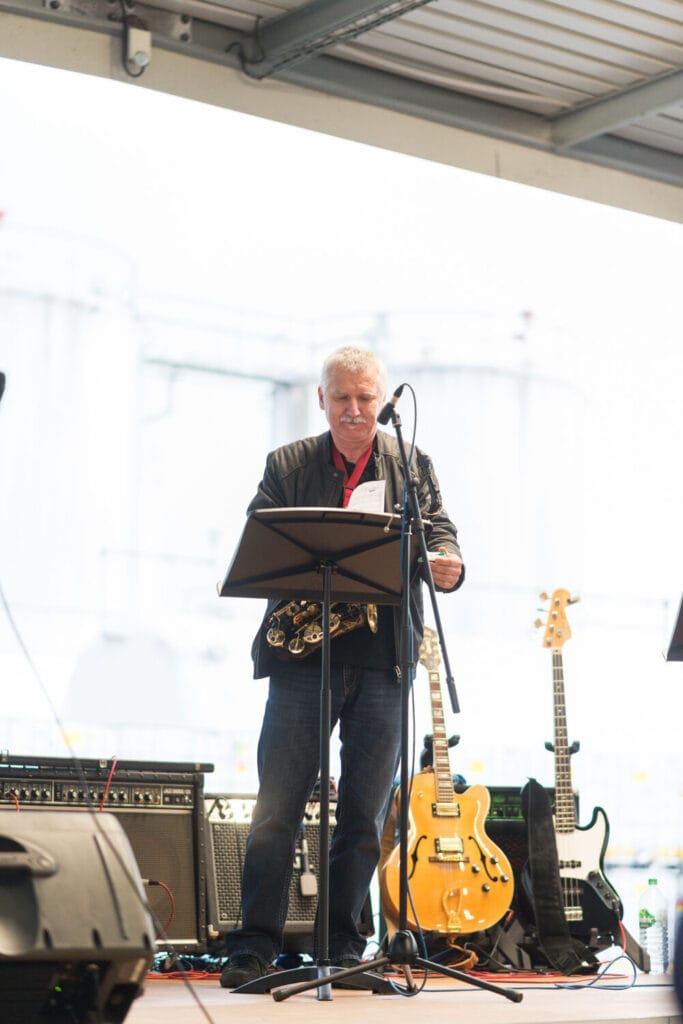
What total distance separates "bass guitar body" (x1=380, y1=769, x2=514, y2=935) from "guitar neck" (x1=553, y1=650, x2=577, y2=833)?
1.26 ft

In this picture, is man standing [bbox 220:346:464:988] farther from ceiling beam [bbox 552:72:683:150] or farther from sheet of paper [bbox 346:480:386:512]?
ceiling beam [bbox 552:72:683:150]

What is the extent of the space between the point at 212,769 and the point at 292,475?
126cm

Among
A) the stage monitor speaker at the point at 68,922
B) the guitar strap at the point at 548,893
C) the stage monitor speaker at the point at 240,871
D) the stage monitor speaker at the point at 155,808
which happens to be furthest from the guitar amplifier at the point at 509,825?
the stage monitor speaker at the point at 68,922

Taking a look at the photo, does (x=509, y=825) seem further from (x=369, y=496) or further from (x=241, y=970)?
(x=369, y=496)

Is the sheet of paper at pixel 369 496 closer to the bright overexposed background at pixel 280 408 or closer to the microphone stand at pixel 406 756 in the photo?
the microphone stand at pixel 406 756

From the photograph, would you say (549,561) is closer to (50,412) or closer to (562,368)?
(562,368)

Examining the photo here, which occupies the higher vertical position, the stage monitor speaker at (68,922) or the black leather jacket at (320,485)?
the black leather jacket at (320,485)

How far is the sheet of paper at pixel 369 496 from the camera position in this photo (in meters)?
3.63

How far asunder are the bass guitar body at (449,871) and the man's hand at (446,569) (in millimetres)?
1167

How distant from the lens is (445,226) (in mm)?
6289

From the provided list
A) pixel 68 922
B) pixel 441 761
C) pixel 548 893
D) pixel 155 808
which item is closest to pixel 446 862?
pixel 441 761

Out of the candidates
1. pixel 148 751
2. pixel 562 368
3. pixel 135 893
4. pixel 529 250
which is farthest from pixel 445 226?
pixel 135 893

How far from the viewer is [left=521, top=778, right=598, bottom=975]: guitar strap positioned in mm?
4535

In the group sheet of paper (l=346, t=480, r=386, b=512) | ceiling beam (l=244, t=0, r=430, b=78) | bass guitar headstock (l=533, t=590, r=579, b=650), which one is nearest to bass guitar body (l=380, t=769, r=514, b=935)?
bass guitar headstock (l=533, t=590, r=579, b=650)
